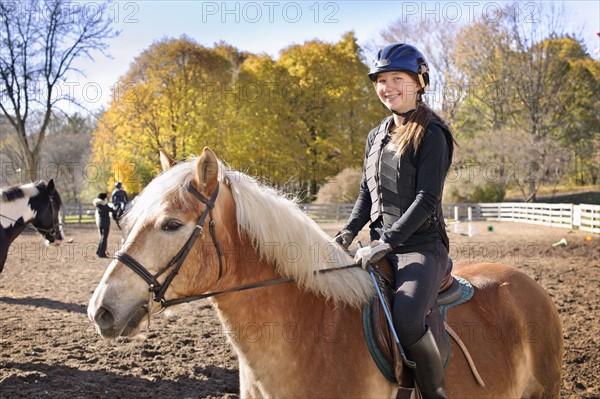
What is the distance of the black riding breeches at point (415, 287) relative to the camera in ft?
8.55

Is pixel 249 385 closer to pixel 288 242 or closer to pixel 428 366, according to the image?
pixel 288 242

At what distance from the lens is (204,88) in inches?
987

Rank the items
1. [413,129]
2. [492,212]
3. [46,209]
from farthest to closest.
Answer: [492,212] < [46,209] < [413,129]

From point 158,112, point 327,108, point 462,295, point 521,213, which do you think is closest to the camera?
point 462,295

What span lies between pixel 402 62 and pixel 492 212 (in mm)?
27757

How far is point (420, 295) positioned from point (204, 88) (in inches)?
939

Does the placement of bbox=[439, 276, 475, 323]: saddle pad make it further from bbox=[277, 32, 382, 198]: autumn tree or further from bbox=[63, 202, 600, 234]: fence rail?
bbox=[277, 32, 382, 198]: autumn tree

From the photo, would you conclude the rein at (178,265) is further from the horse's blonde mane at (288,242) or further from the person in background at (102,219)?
the person in background at (102,219)

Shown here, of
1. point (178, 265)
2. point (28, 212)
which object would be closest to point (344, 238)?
point (178, 265)

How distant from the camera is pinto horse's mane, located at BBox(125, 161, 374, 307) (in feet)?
8.44

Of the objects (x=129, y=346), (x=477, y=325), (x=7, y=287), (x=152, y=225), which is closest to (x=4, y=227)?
(x=7, y=287)

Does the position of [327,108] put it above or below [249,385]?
above

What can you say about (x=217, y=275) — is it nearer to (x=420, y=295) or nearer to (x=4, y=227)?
(x=420, y=295)

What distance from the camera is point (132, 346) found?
651 centimetres
